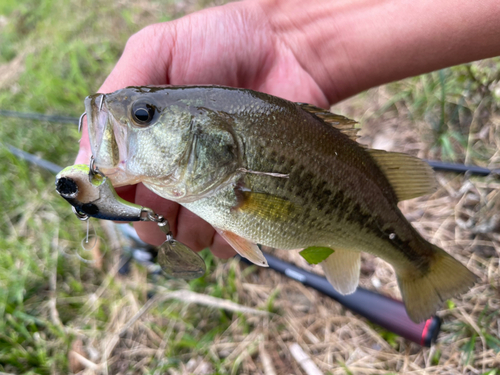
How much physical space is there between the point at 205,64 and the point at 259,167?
3.29 feet

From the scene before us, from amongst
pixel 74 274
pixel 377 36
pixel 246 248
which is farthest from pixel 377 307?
pixel 74 274

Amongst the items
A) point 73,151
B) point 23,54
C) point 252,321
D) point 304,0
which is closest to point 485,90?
point 304,0

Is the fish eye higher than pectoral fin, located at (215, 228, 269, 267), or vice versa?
the fish eye

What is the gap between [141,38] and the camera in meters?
2.10

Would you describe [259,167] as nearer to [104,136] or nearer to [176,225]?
[104,136]

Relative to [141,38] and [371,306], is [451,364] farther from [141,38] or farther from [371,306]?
[141,38]

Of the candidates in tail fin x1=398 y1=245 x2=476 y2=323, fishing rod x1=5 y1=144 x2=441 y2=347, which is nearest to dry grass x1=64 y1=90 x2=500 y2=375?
fishing rod x1=5 y1=144 x2=441 y2=347

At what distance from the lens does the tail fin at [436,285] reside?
190 centimetres

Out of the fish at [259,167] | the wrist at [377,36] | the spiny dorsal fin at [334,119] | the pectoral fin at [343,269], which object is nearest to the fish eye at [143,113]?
the fish at [259,167]

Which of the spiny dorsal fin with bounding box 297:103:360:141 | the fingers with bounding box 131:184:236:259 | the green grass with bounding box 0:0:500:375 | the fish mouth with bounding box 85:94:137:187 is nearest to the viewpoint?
the fish mouth with bounding box 85:94:137:187

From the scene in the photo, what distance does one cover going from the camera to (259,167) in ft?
5.23

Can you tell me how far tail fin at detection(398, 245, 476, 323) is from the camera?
6.22ft

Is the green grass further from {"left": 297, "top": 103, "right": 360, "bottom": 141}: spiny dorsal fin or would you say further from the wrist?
{"left": 297, "top": 103, "right": 360, "bottom": 141}: spiny dorsal fin

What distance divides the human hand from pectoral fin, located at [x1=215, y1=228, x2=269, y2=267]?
389 mm
